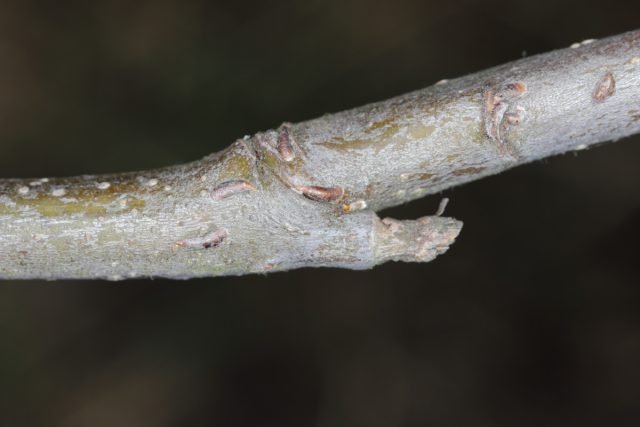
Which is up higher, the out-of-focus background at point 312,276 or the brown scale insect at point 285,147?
the out-of-focus background at point 312,276

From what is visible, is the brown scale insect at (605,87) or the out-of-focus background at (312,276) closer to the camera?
the brown scale insect at (605,87)

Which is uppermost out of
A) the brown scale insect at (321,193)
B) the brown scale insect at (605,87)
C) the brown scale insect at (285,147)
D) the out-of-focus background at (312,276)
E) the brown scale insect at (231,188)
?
the out-of-focus background at (312,276)

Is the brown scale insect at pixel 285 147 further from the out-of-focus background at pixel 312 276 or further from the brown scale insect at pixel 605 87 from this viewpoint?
the out-of-focus background at pixel 312 276

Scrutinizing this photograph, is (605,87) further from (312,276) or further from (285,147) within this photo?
(312,276)

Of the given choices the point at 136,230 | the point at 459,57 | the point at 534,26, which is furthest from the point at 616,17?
the point at 136,230

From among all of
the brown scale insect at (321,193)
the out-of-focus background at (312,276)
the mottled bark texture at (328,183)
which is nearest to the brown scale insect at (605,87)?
the mottled bark texture at (328,183)

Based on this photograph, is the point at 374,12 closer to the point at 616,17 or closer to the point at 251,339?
the point at 616,17

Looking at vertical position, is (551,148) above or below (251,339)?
below

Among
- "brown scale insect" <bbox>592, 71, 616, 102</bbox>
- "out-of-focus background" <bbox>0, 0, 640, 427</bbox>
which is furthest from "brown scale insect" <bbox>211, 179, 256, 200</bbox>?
"out-of-focus background" <bbox>0, 0, 640, 427</bbox>
